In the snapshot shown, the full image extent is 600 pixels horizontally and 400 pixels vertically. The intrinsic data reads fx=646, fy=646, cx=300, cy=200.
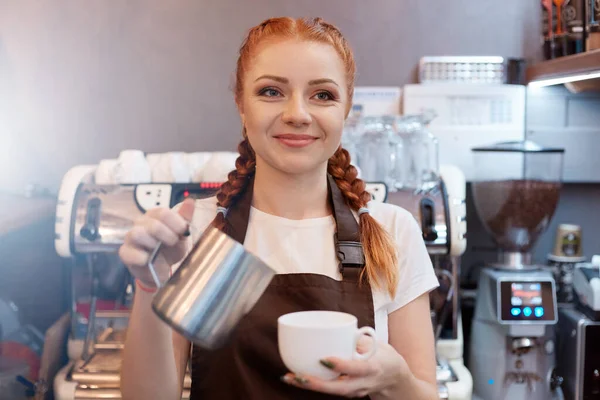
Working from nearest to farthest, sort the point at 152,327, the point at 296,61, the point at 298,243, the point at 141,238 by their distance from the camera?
1. the point at 141,238
2. the point at 152,327
3. the point at 296,61
4. the point at 298,243

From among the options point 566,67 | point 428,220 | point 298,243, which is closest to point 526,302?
point 428,220

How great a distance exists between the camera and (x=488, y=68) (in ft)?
7.45

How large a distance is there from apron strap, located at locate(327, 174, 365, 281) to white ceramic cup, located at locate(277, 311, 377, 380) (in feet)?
0.87

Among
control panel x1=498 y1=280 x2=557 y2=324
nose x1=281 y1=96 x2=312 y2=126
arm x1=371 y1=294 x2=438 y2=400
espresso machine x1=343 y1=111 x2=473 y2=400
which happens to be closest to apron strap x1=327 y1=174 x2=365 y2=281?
arm x1=371 y1=294 x2=438 y2=400

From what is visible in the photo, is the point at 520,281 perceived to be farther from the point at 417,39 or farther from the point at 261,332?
the point at 261,332

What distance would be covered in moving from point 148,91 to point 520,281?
1385 mm

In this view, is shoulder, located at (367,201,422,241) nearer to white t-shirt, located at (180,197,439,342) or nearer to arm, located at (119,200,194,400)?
white t-shirt, located at (180,197,439,342)

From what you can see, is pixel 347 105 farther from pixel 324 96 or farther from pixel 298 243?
pixel 298 243

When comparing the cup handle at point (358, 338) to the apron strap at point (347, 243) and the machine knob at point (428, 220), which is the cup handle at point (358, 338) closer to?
the apron strap at point (347, 243)

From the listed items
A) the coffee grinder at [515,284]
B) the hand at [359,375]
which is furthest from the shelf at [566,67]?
the hand at [359,375]

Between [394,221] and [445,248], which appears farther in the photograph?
[445,248]

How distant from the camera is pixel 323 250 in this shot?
41.7 inches

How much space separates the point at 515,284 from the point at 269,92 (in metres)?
1.20

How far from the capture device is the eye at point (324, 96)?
97 cm
